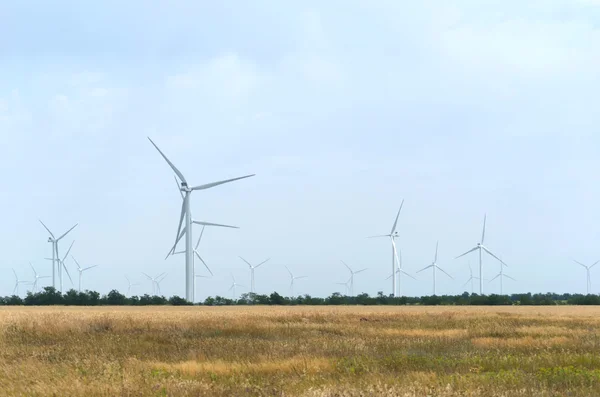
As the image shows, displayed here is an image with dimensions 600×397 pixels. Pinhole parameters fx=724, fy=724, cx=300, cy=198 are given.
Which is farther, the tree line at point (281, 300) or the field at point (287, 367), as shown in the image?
the tree line at point (281, 300)

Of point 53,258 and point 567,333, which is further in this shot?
point 53,258

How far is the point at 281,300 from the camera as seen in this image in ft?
477

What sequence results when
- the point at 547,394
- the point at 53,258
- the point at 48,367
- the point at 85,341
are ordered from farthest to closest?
the point at 53,258 < the point at 85,341 < the point at 48,367 < the point at 547,394

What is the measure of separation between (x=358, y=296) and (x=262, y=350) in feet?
433

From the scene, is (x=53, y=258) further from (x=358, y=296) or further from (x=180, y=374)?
(x=180, y=374)

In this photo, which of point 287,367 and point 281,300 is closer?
point 287,367

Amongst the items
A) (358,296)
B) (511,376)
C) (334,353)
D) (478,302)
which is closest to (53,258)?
(358,296)

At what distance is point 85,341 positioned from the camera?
26.6 metres

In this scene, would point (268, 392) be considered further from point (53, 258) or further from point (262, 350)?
point (53, 258)

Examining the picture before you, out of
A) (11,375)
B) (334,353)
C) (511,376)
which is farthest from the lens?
(334,353)

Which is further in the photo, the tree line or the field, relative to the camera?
the tree line

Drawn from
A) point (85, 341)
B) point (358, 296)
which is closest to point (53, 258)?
point (358, 296)

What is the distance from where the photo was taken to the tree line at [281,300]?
131375 millimetres

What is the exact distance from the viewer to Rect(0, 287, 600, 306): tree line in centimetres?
13138
